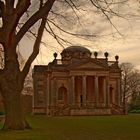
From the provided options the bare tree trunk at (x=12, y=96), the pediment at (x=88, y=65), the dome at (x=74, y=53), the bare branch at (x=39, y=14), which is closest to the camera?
the bare branch at (x=39, y=14)

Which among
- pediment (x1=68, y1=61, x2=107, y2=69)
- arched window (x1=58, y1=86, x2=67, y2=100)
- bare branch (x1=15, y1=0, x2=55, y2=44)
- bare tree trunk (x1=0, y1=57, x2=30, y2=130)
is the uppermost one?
pediment (x1=68, y1=61, x2=107, y2=69)

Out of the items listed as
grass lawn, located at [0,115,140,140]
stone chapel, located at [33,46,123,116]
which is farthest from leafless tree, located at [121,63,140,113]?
grass lawn, located at [0,115,140,140]

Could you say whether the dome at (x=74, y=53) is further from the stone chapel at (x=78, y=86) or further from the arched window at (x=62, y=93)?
the arched window at (x=62, y=93)

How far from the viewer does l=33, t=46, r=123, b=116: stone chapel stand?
71.8m

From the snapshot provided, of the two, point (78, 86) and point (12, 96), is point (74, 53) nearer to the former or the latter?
point (78, 86)

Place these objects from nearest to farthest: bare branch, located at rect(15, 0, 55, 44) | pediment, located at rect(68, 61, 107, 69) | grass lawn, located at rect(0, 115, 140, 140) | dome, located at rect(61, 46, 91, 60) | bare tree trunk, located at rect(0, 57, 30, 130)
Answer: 1. grass lawn, located at rect(0, 115, 140, 140)
2. bare branch, located at rect(15, 0, 55, 44)
3. bare tree trunk, located at rect(0, 57, 30, 130)
4. pediment, located at rect(68, 61, 107, 69)
5. dome, located at rect(61, 46, 91, 60)

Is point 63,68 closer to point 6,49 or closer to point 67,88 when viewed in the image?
point 67,88

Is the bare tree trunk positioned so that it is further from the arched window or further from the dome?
the dome

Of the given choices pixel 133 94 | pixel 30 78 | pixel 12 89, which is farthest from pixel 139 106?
pixel 12 89

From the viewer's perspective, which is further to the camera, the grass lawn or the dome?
→ the dome

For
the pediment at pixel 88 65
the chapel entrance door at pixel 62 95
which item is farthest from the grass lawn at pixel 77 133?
the chapel entrance door at pixel 62 95

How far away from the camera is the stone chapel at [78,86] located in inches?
2825

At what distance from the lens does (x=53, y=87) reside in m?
76.2

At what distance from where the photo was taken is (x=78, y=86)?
261 feet
